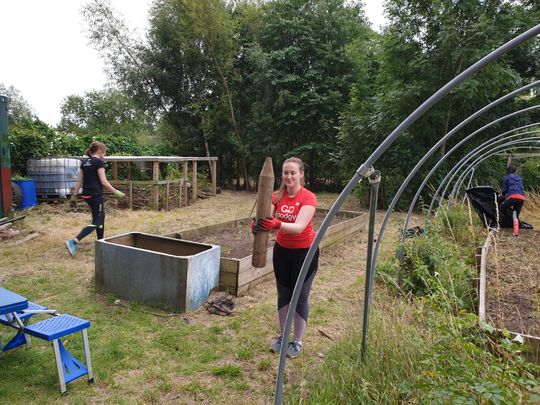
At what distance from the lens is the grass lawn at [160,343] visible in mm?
2516

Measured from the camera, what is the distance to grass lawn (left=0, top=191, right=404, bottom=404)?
2516 millimetres

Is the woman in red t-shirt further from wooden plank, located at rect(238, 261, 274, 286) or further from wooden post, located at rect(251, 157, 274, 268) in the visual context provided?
wooden plank, located at rect(238, 261, 274, 286)

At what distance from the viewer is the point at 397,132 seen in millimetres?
1660

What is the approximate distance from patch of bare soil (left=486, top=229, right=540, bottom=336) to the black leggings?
4.88 feet

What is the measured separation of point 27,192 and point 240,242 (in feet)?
19.3

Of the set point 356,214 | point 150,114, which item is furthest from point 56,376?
point 150,114

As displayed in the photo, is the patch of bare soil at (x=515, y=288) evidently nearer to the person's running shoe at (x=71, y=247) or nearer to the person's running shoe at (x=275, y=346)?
the person's running shoe at (x=275, y=346)

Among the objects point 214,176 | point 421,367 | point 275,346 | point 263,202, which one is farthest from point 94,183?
point 214,176

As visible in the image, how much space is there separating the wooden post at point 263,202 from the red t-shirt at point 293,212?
0.54 metres

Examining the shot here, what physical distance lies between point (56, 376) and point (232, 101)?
582 inches

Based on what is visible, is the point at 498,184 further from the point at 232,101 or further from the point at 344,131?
the point at 232,101

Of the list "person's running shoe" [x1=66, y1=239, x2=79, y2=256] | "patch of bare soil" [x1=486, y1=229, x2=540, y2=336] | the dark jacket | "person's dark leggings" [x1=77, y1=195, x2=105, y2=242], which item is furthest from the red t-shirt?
the dark jacket

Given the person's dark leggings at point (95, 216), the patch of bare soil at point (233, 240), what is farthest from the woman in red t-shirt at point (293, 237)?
the person's dark leggings at point (95, 216)

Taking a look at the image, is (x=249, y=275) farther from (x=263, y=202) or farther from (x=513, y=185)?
(x=513, y=185)
